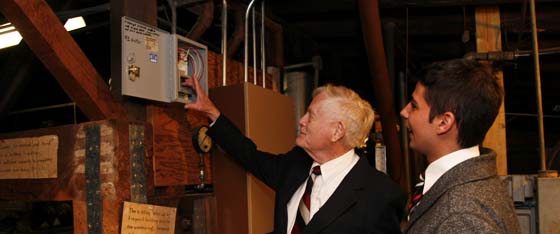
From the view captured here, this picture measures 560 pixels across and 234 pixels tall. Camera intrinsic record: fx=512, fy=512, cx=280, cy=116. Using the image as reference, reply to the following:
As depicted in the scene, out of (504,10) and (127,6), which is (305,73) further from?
(127,6)

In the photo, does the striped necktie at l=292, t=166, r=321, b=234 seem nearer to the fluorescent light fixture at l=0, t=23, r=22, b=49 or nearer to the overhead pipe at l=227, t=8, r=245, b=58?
the overhead pipe at l=227, t=8, r=245, b=58

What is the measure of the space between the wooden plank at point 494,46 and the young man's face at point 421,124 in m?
1.44

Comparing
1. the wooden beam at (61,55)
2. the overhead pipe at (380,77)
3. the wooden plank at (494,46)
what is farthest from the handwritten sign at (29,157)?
the wooden plank at (494,46)

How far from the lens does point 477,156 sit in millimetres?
1188

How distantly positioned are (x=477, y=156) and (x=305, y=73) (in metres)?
1.90

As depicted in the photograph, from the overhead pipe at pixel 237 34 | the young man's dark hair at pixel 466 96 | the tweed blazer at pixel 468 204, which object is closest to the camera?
the tweed blazer at pixel 468 204

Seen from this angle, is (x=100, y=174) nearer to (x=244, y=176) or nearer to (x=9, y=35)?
(x=244, y=176)

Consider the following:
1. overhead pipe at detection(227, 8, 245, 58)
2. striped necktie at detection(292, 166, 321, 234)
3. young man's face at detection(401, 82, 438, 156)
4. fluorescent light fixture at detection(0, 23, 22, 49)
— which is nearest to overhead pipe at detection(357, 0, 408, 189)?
overhead pipe at detection(227, 8, 245, 58)

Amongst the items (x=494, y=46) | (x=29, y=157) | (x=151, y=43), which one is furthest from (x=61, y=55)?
(x=494, y=46)

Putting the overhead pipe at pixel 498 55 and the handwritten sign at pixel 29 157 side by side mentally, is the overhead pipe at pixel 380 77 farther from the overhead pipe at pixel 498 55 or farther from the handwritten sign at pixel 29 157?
the handwritten sign at pixel 29 157

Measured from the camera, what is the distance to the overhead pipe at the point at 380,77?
251 centimetres

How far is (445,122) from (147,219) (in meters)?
0.97

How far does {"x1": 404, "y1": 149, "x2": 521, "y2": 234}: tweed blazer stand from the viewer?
3.44ft

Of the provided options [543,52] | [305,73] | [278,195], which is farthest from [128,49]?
[543,52]
